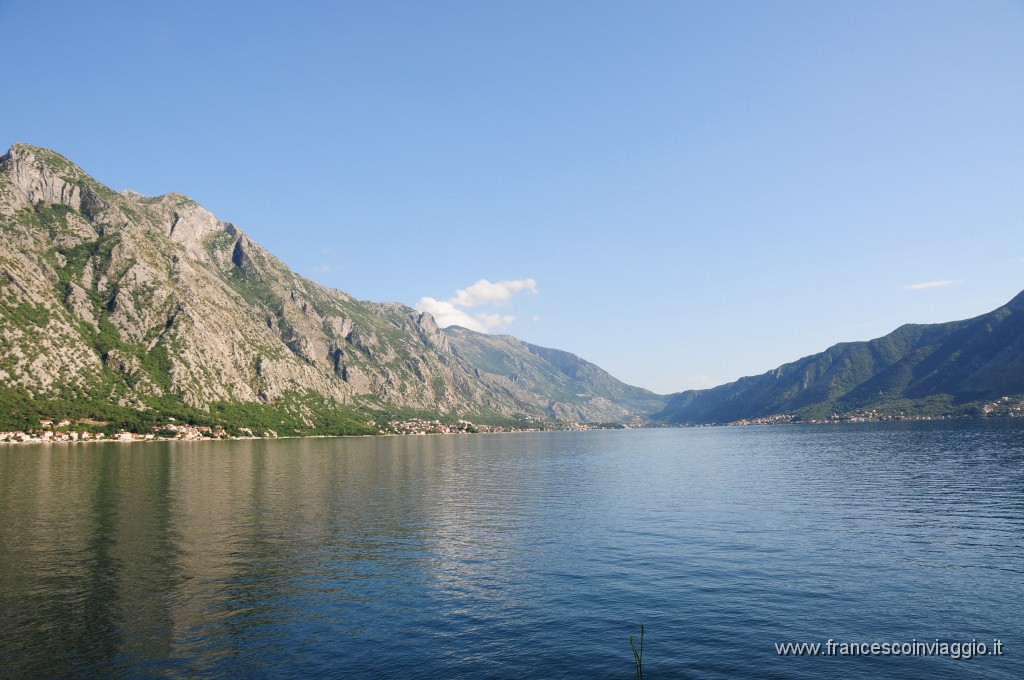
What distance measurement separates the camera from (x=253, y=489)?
92.9 m

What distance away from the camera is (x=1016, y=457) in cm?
11994

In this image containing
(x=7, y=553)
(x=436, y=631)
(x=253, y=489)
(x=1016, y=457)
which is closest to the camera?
(x=436, y=631)

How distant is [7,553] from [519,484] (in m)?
74.5

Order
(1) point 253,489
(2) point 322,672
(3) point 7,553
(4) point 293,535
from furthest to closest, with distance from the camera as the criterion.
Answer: (1) point 253,489 → (4) point 293,535 → (3) point 7,553 → (2) point 322,672

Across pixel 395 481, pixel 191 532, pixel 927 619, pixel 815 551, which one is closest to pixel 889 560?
pixel 815 551

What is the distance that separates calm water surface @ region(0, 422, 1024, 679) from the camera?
2803 cm

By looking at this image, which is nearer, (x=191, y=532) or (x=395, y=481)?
(x=191, y=532)

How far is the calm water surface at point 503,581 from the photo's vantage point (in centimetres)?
2803

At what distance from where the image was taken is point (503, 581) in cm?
4156

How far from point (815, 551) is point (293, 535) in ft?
169

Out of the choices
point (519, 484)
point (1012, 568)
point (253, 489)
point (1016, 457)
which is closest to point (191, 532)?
point (253, 489)

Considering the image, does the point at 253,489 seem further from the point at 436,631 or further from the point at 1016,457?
the point at 1016,457

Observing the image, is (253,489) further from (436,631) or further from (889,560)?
(889,560)

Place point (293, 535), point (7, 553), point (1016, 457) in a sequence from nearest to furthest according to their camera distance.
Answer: point (7, 553) < point (293, 535) < point (1016, 457)
